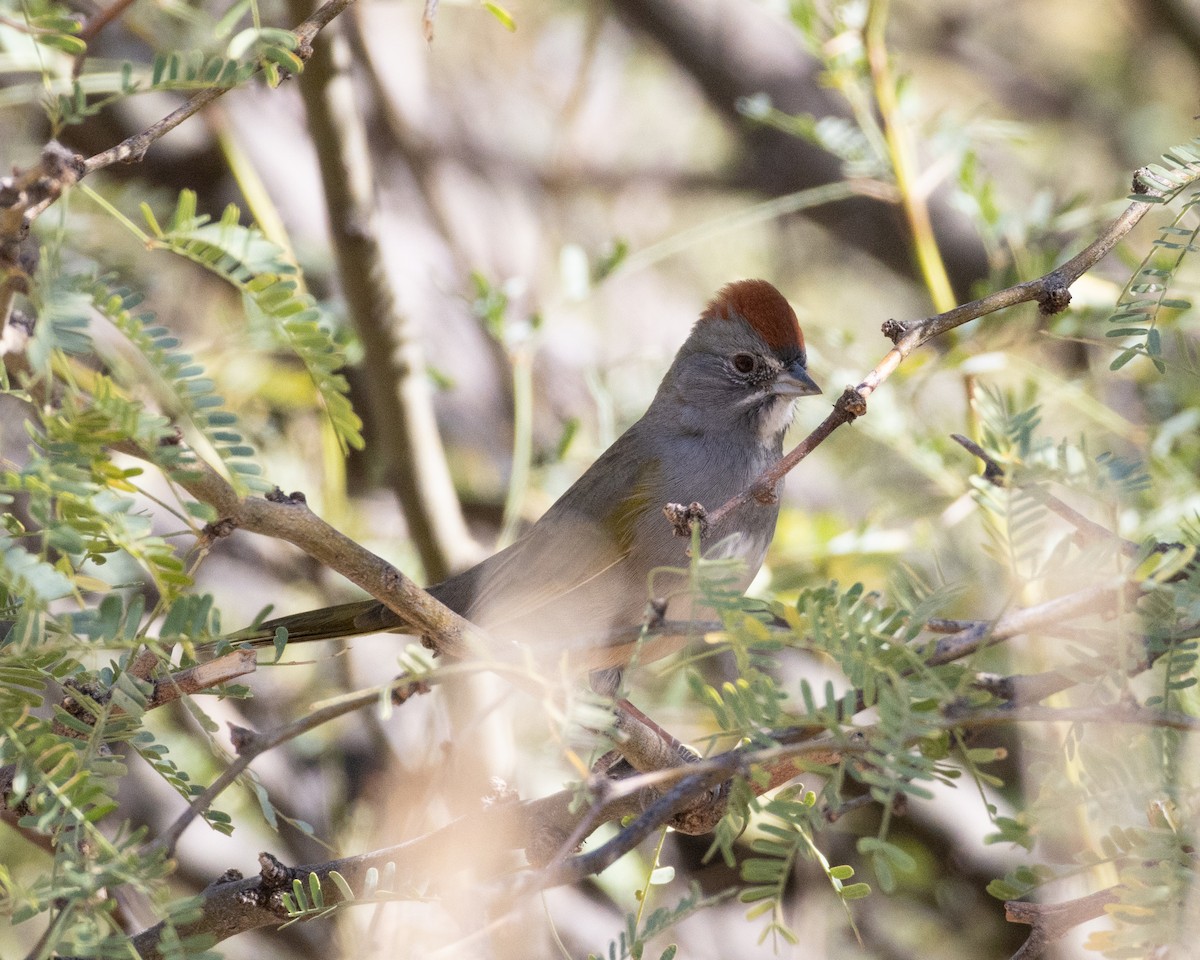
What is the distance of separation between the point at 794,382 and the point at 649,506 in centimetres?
65

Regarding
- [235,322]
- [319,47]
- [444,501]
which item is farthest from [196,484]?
[235,322]

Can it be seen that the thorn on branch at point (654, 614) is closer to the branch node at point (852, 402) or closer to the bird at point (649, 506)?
the branch node at point (852, 402)

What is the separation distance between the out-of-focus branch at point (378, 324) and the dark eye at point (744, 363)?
1093 millimetres

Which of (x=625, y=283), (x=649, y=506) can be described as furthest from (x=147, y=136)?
(x=625, y=283)

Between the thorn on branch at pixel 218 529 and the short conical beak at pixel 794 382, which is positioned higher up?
the thorn on branch at pixel 218 529

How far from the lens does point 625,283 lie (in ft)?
21.7

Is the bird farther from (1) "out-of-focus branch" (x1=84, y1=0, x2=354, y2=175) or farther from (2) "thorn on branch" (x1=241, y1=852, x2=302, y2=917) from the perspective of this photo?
(1) "out-of-focus branch" (x1=84, y1=0, x2=354, y2=175)

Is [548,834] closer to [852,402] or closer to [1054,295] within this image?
[852,402]

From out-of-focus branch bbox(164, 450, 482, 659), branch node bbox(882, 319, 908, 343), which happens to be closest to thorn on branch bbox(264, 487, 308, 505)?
out-of-focus branch bbox(164, 450, 482, 659)

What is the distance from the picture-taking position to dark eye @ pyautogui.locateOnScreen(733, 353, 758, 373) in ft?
12.5

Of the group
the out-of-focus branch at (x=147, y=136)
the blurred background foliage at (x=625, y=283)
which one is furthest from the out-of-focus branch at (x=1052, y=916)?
the out-of-focus branch at (x=147, y=136)

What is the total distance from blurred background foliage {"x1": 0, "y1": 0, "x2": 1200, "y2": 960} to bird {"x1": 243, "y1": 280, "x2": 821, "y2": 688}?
25cm

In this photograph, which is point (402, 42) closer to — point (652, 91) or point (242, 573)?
point (652, 91)

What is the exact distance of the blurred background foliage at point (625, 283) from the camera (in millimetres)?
3688
